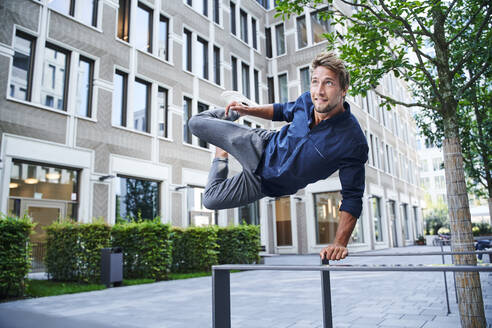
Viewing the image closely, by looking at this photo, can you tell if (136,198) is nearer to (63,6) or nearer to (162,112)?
(162,112)

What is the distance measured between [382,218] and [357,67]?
80.0ft

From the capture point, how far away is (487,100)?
359 inches

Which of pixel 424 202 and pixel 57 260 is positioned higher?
pixel 424 202

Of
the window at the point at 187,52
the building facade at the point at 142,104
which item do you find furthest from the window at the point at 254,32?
the window at the point at 187,52

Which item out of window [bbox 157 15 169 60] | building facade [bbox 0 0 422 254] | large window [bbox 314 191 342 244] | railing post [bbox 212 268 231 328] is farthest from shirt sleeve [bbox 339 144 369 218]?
large window [bbox 314 191 342 244]

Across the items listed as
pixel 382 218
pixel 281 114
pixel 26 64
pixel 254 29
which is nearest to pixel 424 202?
pixel 382 218

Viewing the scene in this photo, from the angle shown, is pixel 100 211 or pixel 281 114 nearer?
pixel 281 114

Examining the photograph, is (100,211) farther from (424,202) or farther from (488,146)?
(424,202)

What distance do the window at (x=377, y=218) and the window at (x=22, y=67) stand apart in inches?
850

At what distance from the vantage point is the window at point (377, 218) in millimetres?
27087

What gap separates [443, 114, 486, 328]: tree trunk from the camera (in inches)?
200

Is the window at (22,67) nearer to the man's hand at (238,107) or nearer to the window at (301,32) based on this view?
the man's hand at (238,107)

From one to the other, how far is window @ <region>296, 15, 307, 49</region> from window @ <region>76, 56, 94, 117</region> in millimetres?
15363

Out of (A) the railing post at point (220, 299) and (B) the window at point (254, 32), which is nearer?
(A) the railing post at point (220, 299)
